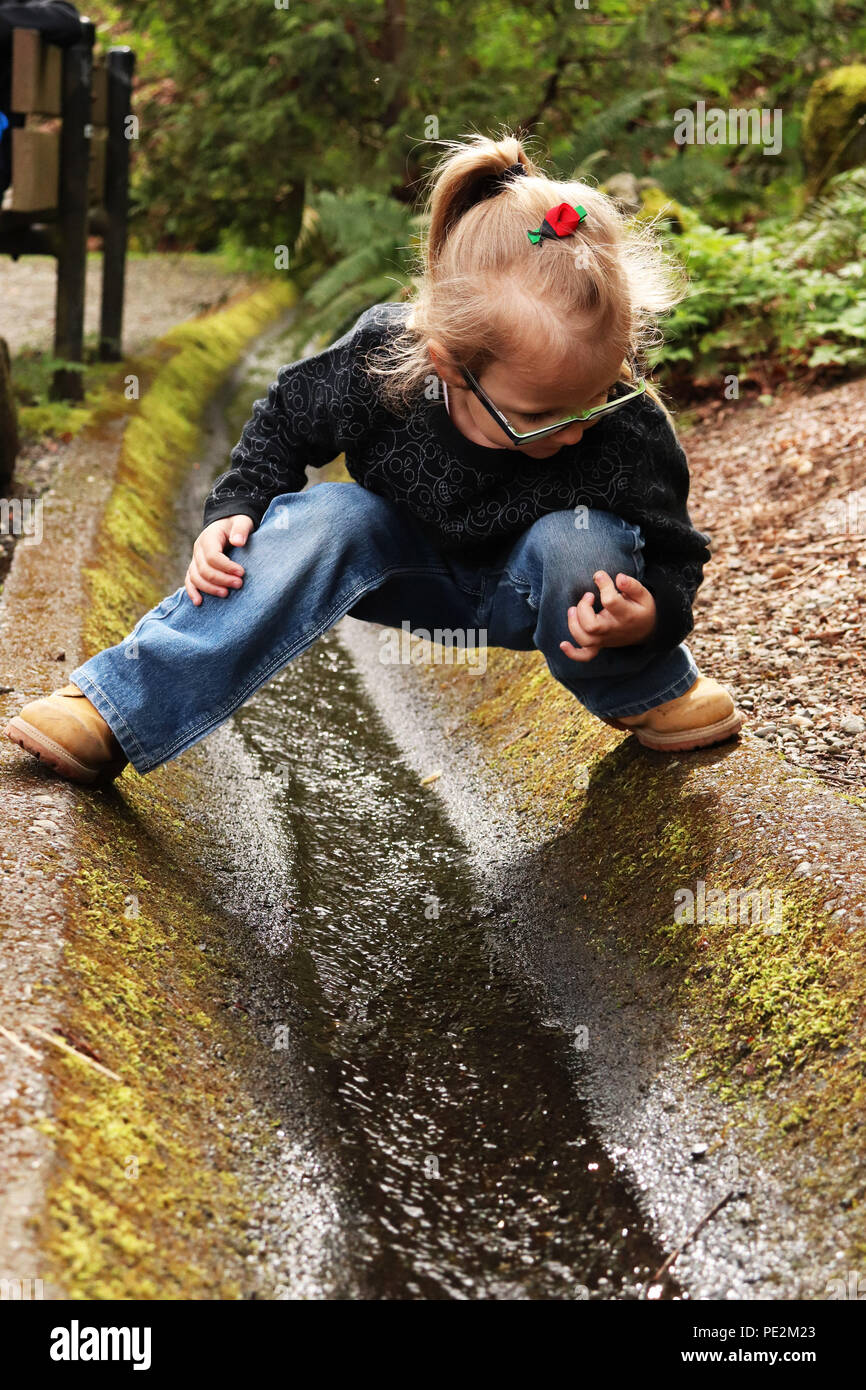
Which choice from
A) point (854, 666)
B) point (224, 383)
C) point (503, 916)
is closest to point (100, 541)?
point (503, 916)

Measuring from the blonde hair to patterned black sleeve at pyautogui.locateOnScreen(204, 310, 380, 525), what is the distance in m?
0.08

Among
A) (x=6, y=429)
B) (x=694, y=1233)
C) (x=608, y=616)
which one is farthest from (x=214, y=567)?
(x=6, y=429)

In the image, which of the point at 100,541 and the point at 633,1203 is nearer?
the point at 633,1203

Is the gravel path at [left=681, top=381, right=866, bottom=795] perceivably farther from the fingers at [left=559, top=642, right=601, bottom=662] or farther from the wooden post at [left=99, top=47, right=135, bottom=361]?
the wooden post at [left=99, top=47, right=135, bottom=361]

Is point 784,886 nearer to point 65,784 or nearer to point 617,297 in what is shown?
point 617,297

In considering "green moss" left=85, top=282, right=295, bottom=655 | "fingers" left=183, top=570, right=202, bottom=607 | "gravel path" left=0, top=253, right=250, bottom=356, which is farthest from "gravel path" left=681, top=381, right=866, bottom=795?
"gravel path" left=0, top=253, right=250, bottom=356

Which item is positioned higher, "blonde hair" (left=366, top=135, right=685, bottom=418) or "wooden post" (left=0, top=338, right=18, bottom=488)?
"blonde hair" (left=366, top=135, right=685, bottom=418)

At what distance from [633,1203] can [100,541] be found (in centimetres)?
260

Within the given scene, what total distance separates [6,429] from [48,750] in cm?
221

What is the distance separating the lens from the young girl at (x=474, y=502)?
196 cm

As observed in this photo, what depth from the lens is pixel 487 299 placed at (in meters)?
1.94

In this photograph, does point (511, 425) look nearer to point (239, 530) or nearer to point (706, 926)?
point (239, 530)

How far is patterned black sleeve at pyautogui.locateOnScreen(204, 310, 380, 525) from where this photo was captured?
224 cm
